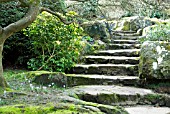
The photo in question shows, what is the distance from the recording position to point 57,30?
6.00m

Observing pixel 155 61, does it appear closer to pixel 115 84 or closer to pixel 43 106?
pixel 115 84

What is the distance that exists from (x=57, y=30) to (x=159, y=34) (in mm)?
2589

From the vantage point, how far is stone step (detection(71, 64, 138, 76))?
554cm

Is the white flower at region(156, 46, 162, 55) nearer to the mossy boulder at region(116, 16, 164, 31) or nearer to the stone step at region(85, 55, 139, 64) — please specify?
the stone step at region(85, 55, 139, 64)

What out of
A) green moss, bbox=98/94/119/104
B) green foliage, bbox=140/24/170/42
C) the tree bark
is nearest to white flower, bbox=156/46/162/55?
green foliage, bbox=140/24/170/42

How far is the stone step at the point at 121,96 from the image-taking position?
13.6 feet

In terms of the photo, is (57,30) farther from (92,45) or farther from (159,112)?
(159,112)

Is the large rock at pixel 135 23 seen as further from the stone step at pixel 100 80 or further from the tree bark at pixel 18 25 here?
the tree bark at pixel 18 25

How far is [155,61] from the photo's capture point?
16.5ft

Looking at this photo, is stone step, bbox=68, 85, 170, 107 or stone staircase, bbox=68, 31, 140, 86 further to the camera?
stone staircase, bbox=68, 31, 140, 86

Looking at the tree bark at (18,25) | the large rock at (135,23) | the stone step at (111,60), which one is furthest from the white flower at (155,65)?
the large rock at (135,23)

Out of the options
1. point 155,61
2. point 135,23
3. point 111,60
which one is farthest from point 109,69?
point 135,23

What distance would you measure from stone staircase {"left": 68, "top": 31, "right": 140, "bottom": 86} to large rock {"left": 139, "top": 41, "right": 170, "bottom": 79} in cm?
27

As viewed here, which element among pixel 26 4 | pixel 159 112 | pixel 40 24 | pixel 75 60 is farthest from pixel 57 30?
pixel 159 112
